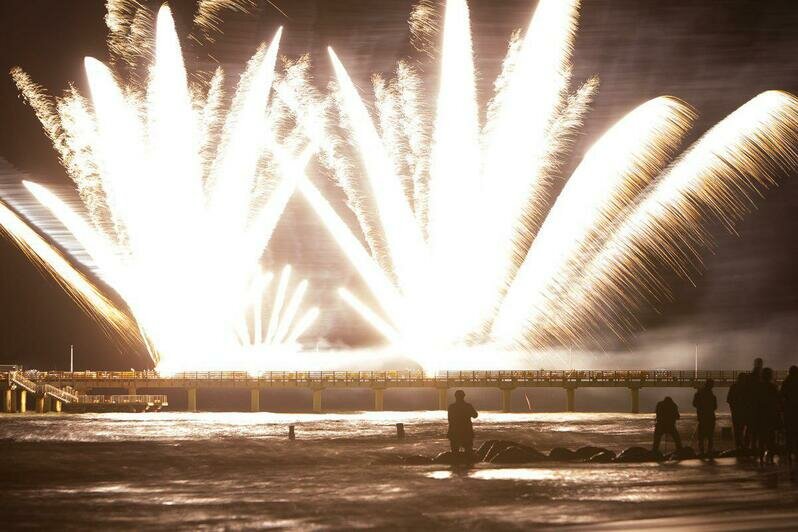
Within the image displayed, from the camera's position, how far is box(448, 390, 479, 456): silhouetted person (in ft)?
89.9

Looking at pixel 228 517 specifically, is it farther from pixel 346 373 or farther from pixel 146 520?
pixel 346 373

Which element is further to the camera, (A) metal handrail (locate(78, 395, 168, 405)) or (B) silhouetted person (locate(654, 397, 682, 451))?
(A) metal handrail (locate(78, 395, 168, 405))

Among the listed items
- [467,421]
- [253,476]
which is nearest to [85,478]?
[253,476]

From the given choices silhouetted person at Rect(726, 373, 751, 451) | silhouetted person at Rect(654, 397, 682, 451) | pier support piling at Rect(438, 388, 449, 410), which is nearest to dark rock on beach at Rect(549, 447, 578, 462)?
silhouetted person at Rect(654, 397, 682, 451)

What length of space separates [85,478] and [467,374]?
278ft

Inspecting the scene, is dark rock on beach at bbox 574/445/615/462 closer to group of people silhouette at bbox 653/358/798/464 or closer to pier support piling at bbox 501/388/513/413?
group of people silhouette at bbox 653/358/798/464

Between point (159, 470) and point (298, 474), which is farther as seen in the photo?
point (159, 470)

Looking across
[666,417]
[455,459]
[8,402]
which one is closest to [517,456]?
[455,459]

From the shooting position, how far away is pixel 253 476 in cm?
2702

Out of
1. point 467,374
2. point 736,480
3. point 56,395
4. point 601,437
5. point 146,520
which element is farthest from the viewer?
point 467,374

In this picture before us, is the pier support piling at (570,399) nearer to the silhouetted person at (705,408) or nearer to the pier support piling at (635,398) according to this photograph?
the pier support piling at (635,398)

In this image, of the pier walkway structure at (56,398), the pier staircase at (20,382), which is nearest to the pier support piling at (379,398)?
the pier walkway structure at (56,398)

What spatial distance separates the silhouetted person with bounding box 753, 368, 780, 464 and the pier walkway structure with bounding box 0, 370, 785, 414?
8135 cm

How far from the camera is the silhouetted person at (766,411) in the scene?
88.7 feet
